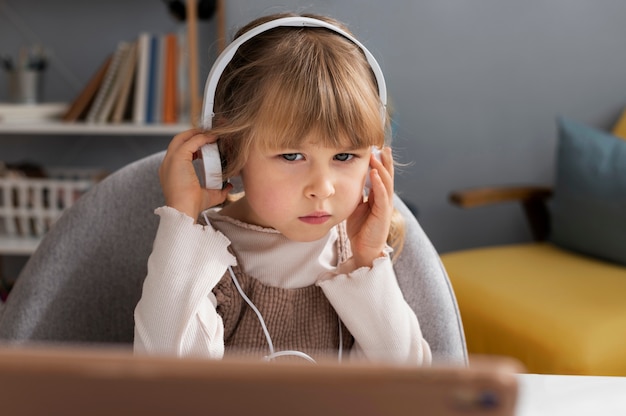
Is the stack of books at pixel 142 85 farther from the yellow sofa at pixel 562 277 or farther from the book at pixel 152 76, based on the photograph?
the yellow sofa at pixel 562 277

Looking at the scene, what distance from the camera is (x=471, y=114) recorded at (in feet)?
9.57

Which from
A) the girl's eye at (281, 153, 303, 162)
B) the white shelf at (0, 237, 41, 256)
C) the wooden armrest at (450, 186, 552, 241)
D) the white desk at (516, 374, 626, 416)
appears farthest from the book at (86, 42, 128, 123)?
the white desk at (516, 374, 626, 416)

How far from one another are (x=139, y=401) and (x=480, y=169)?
268cm

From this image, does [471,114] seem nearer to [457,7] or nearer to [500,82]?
[500,82]

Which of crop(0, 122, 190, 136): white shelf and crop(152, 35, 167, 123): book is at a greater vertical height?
crop(152, 35, 167, 123): book

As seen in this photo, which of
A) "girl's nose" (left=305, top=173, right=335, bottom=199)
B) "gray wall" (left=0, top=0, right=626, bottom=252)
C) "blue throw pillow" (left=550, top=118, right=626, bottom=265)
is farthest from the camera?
"gray wall" (left=0, top=0, right=626, bottom=252)

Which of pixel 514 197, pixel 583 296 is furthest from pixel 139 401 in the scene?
pixel 514 197

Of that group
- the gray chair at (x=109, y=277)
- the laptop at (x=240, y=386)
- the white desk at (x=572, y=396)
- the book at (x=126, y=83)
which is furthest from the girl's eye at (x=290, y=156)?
the book at (x=126, y=83)

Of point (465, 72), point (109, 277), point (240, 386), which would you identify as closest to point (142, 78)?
point (465, 72)

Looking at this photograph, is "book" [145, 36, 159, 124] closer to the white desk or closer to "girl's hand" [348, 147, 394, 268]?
"girl's hand" [348, 147, 394, 268]

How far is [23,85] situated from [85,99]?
310mm

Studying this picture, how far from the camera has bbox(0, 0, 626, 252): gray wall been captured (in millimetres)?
2840

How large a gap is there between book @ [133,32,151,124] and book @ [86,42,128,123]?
69 millimetres

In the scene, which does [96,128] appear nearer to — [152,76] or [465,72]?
[152,76]
